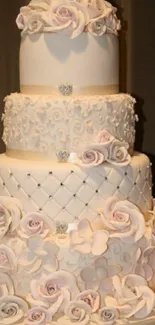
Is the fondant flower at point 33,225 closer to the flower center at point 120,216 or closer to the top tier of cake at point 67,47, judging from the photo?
the flower center at point 120,216

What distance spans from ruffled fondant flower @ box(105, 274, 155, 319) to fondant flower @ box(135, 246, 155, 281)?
5 centimetres

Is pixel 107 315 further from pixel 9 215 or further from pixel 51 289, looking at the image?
pixel 9 215

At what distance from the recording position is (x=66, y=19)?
1.67m

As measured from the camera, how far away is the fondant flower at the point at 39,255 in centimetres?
161

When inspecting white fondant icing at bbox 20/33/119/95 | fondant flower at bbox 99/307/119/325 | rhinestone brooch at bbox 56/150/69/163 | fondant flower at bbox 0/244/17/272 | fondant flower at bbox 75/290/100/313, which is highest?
white fondant icing at bbox 20/33/119/95

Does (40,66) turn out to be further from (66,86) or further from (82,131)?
(82,131)

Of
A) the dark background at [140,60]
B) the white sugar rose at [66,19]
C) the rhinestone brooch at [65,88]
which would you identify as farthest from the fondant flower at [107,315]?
the dark background at [140,60]

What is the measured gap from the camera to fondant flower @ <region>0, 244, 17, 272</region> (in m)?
1.63

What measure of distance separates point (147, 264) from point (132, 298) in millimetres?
137

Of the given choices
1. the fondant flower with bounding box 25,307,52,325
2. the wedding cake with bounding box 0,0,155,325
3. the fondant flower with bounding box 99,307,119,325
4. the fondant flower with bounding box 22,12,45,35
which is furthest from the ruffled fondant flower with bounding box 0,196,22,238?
the fondant flower with bounding box 22,12,45,35

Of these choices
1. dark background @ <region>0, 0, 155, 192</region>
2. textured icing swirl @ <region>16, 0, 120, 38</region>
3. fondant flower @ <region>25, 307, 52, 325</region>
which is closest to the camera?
fondant flower @ <region>25, 307, 52, 325</region>

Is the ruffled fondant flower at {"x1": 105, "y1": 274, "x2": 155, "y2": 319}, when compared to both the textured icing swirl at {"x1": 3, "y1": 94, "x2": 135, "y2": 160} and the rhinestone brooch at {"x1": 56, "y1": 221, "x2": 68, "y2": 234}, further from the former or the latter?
the textured icing swirl at {"x1": 3, "y1": 94, "x2": 135, "y2": 160}

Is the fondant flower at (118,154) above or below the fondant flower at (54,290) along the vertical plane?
above

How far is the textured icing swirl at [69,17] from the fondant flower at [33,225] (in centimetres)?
49
